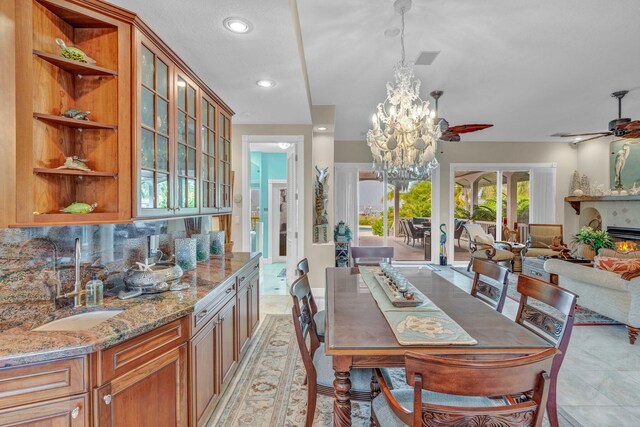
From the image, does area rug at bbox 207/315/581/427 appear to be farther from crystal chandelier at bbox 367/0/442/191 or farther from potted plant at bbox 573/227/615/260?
potted plant at bbox 573/227/615/260

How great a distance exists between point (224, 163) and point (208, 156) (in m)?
0.46

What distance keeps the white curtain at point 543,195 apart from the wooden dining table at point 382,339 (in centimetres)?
675

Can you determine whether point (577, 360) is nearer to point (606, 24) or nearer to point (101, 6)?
point (606, 24)

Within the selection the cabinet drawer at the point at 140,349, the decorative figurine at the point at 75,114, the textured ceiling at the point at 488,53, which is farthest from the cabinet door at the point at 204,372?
the textured ceiling at the point at 488,53

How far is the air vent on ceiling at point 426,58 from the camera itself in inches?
124

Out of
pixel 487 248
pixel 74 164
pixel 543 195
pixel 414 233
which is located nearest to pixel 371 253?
pixel 74 164

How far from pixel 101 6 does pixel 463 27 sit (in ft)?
8.88

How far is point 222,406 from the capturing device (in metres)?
2.12

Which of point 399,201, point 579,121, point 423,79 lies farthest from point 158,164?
point 579,121

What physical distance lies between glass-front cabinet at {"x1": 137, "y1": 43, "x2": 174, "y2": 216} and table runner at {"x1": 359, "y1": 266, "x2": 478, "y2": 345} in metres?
1.53

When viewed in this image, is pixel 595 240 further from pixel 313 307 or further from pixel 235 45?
pixel 235 45

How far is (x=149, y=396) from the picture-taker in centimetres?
139

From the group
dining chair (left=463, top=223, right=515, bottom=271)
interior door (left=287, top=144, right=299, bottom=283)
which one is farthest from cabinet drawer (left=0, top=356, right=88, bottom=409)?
dining chair (left=463, top=223, right=515, bottom=271)

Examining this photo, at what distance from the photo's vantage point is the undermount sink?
55.4 inches
